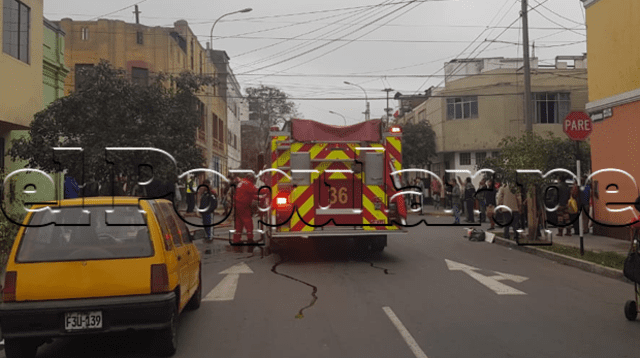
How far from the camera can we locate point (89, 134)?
17.1 m

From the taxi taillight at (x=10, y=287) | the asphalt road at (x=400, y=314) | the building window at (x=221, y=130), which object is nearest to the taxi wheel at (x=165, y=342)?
the asphalt road at (x=400, y=314)

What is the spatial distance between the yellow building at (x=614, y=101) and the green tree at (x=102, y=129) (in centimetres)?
1156

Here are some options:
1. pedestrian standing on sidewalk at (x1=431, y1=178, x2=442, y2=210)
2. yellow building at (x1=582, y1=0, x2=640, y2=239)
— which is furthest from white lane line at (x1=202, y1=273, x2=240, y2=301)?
pedestrian standing on sidewalk at (x1=431, y1=178, x2=442, y2=210)

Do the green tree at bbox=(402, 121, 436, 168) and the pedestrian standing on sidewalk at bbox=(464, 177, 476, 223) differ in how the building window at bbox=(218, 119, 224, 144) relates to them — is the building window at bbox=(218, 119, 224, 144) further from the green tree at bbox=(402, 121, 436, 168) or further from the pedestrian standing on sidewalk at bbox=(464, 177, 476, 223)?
the pedestrian standing on sidewalk at bbox=(464, 177, 476, 223)

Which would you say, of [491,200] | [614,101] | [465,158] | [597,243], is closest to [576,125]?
[597,243]

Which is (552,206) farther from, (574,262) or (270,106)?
(270,106)

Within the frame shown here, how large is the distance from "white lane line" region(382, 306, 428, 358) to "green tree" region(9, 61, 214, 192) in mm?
10679

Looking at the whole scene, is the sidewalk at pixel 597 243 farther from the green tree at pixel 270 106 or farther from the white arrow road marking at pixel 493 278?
the green tree at pixel 270 106

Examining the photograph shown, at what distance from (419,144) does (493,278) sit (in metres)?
32.7

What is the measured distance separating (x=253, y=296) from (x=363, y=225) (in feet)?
13.7

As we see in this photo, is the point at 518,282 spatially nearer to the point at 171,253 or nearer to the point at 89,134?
the point at 171,253

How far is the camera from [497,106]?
39.9 metres

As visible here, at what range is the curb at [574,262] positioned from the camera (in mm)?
10950

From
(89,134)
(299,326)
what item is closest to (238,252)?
(89,134)
